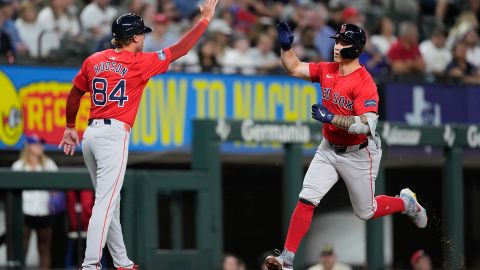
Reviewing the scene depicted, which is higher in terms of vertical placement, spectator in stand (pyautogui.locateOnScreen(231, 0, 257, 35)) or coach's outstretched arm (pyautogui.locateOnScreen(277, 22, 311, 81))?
spectator in stand (pyautogui.locateOnScreen(231, 0, 257, 35))

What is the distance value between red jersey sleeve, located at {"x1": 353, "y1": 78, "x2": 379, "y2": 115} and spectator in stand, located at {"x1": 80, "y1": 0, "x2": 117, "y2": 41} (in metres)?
6.04

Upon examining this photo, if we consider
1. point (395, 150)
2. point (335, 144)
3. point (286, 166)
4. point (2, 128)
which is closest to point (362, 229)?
point (395, 150)

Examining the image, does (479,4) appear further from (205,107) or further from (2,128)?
(2,128)

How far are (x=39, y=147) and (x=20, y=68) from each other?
155cm

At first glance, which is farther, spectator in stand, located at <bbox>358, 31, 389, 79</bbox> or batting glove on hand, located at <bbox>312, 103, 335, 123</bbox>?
spectator in stand, located at <bbox>358, 31, 389, 79</bbox>

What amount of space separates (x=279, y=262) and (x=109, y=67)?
6.02ft

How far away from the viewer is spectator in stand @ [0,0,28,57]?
1353cm

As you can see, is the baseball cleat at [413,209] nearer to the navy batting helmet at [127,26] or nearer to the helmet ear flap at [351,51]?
the helmet ear flap at [351,51]

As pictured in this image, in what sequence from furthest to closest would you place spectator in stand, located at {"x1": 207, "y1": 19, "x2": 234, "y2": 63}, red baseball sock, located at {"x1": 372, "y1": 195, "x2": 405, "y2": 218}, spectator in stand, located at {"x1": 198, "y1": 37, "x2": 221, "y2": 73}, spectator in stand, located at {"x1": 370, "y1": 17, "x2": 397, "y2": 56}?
spectator in stand, located at {"x1": 370, "y1": 17, "x2": 397, "y2": 56} → spectator in stand, located at {"x1": 207, "y1": 19, "x2": 234, "y2": 63} → spectator in stand, located at {"x1": 198, "y1": 37, "x2": 221, "y2": 73} → red baseball sock, located at {"x1": 372, "y1": 195, "x2": 405, "y2": 218}

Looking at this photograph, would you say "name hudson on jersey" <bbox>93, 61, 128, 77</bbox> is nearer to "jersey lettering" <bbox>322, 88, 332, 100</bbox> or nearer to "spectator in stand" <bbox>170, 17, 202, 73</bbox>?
"jersey lettering" <bbox>322, 88, 332, 100</bbox>

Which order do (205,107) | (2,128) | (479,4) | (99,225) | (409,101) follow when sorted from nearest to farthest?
(99,225)
(2,128)
(205,107)
(409,101)
(479,4)

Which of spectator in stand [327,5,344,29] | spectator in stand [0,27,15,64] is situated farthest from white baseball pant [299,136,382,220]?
spectator in stand [327,5,344,29]

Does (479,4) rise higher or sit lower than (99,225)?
higher

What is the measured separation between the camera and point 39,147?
12008mm
